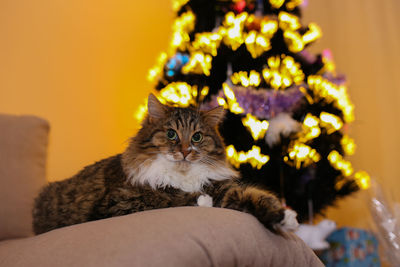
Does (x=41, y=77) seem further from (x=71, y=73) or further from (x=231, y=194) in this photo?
(x=231, y=194)

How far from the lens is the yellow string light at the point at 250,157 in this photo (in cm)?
177

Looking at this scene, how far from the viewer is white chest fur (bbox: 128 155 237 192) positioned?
3.91 ft

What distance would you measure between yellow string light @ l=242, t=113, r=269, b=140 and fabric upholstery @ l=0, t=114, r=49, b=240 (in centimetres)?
92

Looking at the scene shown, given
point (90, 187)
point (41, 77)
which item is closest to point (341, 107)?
point (90, 187)

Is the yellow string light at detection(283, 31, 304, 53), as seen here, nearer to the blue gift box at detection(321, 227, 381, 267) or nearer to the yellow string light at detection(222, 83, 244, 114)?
the yellow string light at detection(222, 83, 244, 114)

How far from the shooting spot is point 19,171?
4.82 feet

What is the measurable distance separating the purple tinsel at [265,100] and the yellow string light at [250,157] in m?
0.18

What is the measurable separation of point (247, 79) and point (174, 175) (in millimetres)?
791

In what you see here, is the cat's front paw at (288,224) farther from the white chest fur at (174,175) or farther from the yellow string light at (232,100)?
the yellow string light at (232,100)

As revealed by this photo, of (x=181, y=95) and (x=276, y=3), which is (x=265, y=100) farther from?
(x=276, y=3)

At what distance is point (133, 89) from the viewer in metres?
2.71

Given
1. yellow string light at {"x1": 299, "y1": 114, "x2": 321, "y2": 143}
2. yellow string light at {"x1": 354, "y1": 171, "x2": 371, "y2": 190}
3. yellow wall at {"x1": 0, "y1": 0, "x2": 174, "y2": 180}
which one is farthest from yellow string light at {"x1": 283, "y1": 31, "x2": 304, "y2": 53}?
yellow wall at {"x1": 0, "y1": 0, "x2": 174, "y2": 180}

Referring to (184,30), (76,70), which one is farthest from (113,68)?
(184,30)

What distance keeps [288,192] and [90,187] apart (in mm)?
1074
